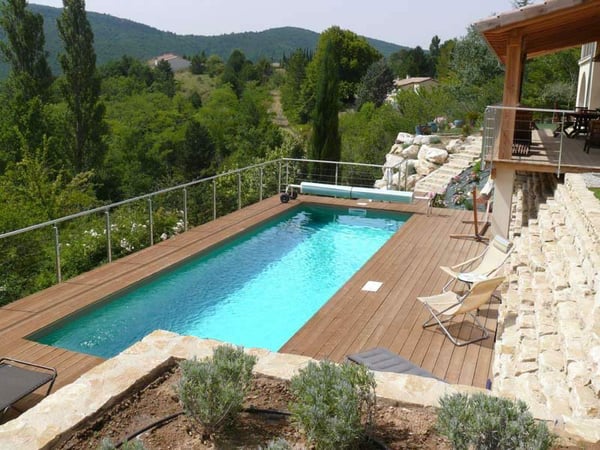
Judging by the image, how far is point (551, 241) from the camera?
553cm

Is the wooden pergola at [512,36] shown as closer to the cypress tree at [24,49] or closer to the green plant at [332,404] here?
the green plant at [332,404]

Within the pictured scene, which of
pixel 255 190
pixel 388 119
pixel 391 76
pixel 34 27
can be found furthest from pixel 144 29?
pixel 255 190

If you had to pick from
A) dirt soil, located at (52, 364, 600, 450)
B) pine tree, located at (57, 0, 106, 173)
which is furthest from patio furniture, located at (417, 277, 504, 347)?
pine tree, located at (57, 0, 106, 173)

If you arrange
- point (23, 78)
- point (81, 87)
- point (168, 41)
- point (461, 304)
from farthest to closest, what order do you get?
point (168, 41) < point (23, 78) < point (81, 87) < point (461, 304)

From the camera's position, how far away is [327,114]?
758 inches

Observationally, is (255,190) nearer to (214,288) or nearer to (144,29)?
(214,288)

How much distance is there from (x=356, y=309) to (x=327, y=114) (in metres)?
13.8

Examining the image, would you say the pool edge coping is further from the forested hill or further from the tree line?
the forested hill

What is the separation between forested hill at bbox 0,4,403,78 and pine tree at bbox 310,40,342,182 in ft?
218

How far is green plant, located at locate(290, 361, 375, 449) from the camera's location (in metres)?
A: 2.45

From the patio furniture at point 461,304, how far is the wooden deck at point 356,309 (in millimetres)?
95

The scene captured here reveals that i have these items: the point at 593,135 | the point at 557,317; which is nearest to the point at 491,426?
the point at 557,317

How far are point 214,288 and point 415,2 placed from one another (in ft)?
35.3

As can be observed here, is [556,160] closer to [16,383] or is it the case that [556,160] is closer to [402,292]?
[402,292]
